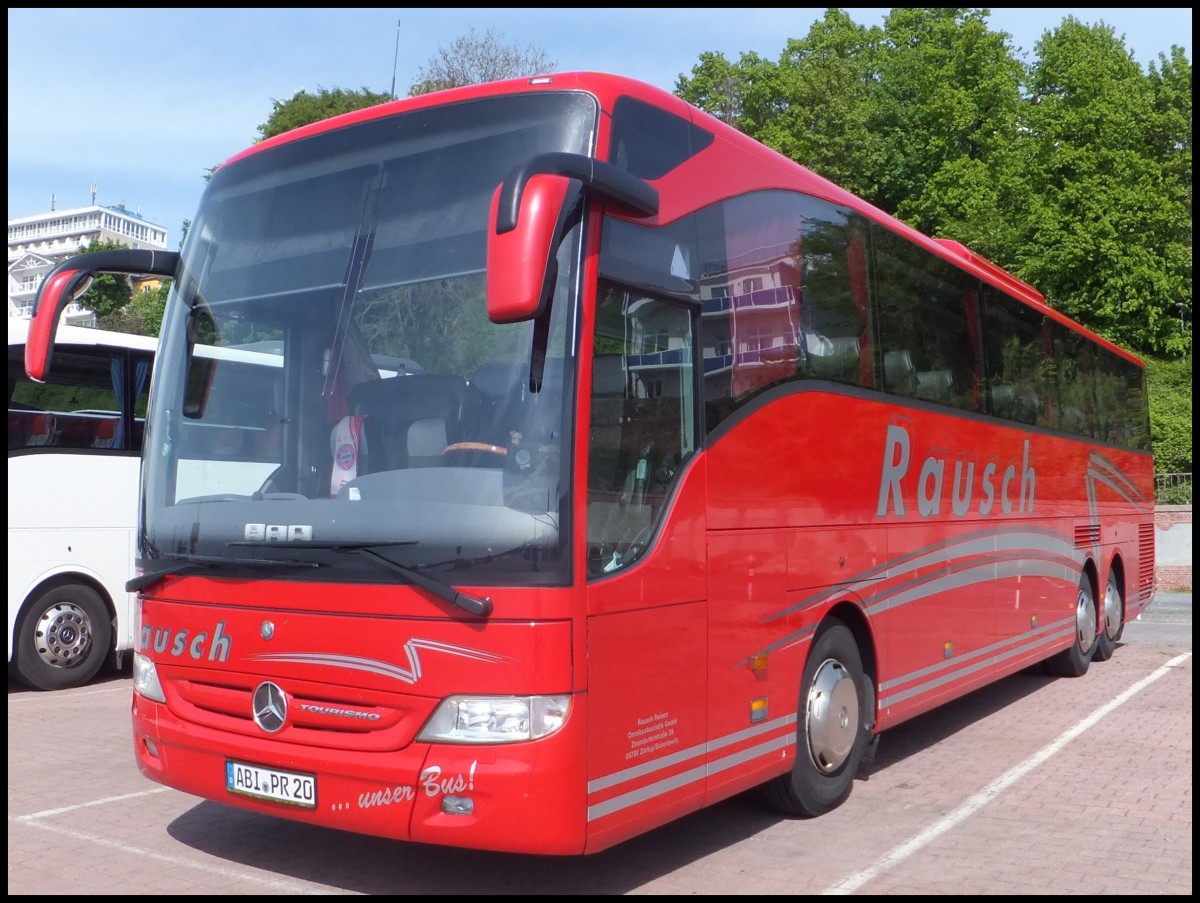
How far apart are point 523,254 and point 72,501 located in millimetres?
8350

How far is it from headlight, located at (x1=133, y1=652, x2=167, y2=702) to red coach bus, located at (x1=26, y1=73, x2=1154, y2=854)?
2 centimetres

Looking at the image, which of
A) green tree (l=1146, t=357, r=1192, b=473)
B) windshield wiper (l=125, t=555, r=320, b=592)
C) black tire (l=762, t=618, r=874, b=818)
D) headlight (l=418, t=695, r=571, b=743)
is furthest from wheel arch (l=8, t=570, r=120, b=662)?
green tree (l=1146, t=357, r=1192, b=473)

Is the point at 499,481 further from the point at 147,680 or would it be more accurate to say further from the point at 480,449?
the point at 147,680

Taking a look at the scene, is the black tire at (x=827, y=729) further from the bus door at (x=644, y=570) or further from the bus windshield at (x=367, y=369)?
the bus windshield at (x=367, y=369)

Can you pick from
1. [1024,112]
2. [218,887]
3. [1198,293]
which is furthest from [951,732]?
[1024,112]

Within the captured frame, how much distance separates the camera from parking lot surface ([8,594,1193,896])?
575 cm

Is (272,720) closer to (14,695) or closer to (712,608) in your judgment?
(712,608)

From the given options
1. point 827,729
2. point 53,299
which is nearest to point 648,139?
point 53,299

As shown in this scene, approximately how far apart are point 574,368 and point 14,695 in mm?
8419

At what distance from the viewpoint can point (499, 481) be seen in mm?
4902

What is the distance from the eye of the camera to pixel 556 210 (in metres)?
4.52

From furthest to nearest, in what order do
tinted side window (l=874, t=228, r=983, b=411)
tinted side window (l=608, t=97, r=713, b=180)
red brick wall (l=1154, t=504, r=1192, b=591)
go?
red brick wall (l=1154, t=504, r=1192, b=591), tinted side window (l=874, t=228, r=983, b=411), tinted side window (l=608, t=97, r=713, b=180)

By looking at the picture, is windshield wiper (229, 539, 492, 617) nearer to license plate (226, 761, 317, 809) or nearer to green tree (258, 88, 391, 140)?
license plate (226, 761, 317, 809)

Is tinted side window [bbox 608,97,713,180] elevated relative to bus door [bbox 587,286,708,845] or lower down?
elevated
